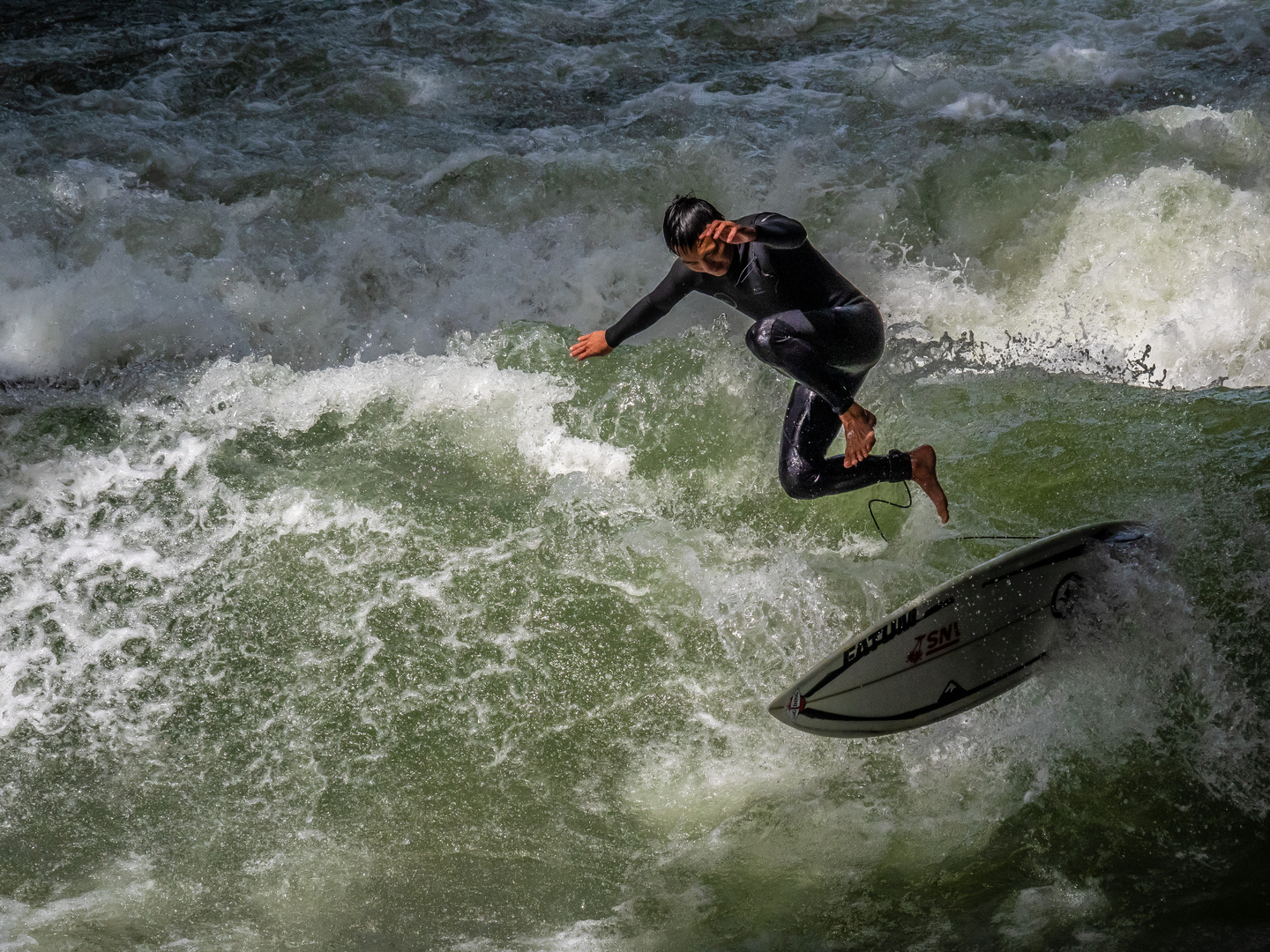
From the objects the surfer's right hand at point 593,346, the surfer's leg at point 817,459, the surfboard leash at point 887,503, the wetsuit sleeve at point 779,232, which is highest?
the wetsuit sleeve at point 779,232

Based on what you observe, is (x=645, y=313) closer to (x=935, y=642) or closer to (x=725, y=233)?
(x=725, y=233)

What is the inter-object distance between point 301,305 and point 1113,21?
6.89 metres

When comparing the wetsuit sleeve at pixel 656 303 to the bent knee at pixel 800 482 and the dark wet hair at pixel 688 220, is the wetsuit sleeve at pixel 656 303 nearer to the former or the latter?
the dark wet hair at pixel 688 220

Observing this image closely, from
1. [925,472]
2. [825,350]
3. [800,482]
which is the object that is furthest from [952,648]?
[825,350]

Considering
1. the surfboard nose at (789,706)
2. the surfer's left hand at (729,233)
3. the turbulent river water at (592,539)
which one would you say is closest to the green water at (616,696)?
the turbulent river water at (592,539)

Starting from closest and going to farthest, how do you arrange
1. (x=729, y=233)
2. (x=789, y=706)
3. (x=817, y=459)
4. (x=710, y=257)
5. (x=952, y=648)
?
(x=729, y=233) → (x=710, y=257) → (x=789, y=706) → (x=952, y=648) → (x=817, y=459)

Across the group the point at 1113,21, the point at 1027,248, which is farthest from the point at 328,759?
the point at 1113,21

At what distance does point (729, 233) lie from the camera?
2.89 metres

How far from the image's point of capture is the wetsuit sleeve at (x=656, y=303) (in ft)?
10.8

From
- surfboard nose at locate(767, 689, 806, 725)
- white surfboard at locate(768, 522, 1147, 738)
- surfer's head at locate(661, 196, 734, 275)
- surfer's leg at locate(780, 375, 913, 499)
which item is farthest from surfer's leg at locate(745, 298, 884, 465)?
surfboard nose at locate(767, 689, 806, 725)

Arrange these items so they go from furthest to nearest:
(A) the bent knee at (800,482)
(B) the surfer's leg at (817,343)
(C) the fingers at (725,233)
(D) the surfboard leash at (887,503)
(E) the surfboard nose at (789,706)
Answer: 1. (D) the surfboard leash at (887,503)
2. (A) the bent knee at (800,482)
3. (E) the surfboard nose at (789,706)
4. (B) the surfer's leg at (817,343)
5. (C) the fingers at (725,233)

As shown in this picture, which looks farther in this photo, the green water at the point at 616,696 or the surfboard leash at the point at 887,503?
the surfboard leash at the point at 887,503

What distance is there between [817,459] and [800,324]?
0.51 m

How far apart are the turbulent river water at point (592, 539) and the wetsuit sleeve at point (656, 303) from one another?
34.4 inches
